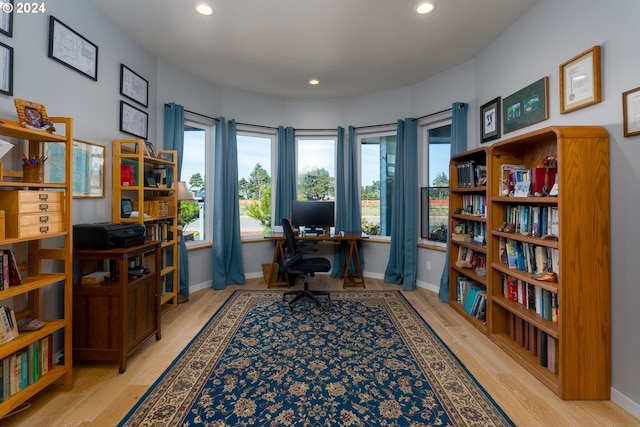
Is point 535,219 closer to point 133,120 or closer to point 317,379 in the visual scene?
point 317,379

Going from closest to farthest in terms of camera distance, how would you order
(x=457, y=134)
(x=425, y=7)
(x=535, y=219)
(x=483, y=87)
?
(x=535, y=219) → (x=425, y=7) → (x=483, y=87) → (x=457, y=134)

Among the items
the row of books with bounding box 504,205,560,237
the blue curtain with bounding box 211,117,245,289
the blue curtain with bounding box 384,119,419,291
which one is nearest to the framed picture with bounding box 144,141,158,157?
the blue curtain with bounding box 211,117,245,289

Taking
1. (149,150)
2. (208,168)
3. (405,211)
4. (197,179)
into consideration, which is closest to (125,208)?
(149,150)

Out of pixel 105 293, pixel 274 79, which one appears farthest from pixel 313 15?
pixel 105 293

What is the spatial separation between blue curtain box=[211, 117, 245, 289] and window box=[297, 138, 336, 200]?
1.08 m

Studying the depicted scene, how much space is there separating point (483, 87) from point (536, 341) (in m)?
Answer: 2.57

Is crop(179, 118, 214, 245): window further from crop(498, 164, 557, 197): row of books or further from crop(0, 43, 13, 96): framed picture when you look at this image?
crop(498, 164, 557, 197): row of books

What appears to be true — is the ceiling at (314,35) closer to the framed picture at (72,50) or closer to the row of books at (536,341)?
the framed picture at (72,50)

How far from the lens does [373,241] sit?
15.3 ft

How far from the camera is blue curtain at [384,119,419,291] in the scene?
4.14 metres

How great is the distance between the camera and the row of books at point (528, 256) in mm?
2128

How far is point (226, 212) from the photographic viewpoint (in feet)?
13.8

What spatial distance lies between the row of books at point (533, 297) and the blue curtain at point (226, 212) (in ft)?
10.8

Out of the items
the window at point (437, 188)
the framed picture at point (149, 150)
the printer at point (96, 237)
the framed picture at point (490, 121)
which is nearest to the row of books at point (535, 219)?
the framed picture at point (490, 121)
